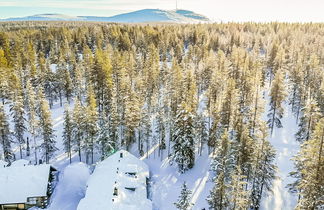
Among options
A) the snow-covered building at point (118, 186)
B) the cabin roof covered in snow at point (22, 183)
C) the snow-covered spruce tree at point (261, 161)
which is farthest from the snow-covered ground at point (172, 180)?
the snow-covered spruce tree at point (261, 161)

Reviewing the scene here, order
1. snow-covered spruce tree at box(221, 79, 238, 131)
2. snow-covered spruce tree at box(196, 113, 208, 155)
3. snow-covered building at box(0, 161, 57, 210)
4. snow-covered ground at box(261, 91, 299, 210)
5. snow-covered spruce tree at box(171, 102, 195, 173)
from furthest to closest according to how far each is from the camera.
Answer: snow-covered spruce tree at box(196, 113, 208, 155)
snow-covered spruce tree at box(221, 79, 238, 131)
snow-covered spruce tree at box(171, 102, 195, 173)
snow-covered building at box(0, 161, 57, 210)
snow-covered ground at box(261, 91, 299, 210)

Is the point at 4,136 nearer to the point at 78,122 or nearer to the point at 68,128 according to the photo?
the point at 68,128

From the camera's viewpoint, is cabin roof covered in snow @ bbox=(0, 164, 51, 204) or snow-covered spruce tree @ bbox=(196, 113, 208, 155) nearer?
cabin roof covered in snow @ bbox=(0, 164, 51, 204)

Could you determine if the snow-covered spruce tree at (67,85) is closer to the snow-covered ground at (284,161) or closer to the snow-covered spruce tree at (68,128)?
the snow-covered spruce tree at (68,128)

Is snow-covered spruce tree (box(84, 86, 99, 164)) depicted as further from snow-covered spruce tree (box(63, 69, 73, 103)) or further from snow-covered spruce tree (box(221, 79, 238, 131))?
snow-covered spruce tree (box(63, 69, 73, 103))

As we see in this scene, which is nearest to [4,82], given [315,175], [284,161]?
[284,161]

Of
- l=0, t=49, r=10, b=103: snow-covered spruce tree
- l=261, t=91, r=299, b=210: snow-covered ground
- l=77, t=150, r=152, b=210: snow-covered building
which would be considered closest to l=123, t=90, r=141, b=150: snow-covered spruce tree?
l=77, t=150, r=152, b=210: snow-covered building
